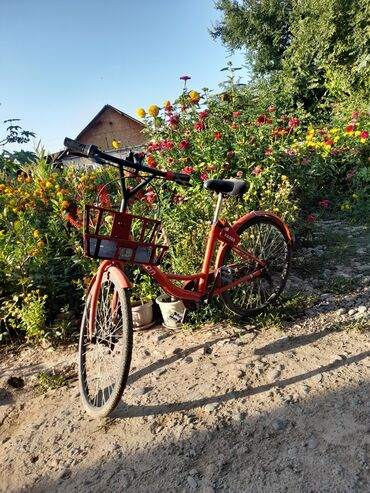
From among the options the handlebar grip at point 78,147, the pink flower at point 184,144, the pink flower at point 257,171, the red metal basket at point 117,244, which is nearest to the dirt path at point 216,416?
the red metal basket at point 117,244

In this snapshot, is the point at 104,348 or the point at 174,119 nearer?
the point at 104,348

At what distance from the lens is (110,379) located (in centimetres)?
226

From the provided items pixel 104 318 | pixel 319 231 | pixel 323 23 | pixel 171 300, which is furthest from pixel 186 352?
pixel 323 23

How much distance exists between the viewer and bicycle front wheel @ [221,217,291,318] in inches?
112

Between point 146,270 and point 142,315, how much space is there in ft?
2.72

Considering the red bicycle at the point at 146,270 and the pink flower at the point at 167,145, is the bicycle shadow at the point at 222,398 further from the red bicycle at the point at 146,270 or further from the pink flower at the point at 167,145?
the pink flower at the point at 167,145

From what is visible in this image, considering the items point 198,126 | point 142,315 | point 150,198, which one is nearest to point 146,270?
point 142,315

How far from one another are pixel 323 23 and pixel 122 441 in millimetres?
13786

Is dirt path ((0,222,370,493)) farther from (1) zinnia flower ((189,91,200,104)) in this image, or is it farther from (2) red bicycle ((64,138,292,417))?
(1) zinnia flower ((189,91,200,104))

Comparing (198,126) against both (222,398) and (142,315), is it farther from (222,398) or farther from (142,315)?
(222,398)

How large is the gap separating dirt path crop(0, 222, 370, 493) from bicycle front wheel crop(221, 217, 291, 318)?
0.21m

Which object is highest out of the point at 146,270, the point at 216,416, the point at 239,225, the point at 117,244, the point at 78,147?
the point at 78,147

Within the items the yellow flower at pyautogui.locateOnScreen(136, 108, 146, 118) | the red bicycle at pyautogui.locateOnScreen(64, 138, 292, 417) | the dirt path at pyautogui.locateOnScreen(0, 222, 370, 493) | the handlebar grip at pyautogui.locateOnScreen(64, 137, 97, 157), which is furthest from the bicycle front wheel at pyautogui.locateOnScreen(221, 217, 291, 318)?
the yellow flower at pyautogui.locateOnScreen(136, 108, 146, 118)

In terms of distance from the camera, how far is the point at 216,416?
1.96 meters
